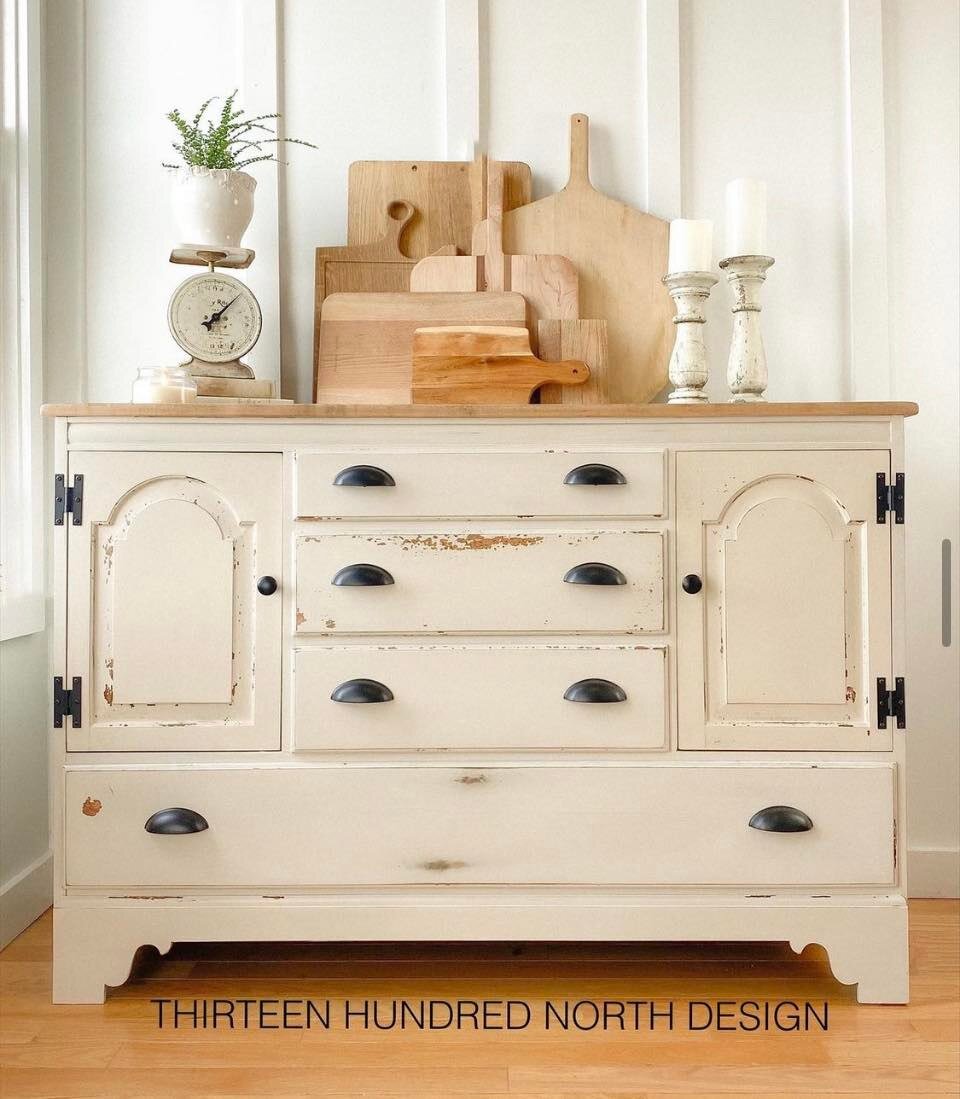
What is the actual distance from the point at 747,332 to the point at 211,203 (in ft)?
3.82

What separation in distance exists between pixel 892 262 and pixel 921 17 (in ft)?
1.91

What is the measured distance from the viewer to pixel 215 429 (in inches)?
69.5

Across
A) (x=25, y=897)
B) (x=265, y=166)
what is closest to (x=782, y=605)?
(x=265, y=166)

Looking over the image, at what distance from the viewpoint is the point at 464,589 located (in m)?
1.75

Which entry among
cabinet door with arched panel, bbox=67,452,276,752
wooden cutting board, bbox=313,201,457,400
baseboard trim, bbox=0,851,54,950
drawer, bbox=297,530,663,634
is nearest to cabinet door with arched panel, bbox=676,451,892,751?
drawer, bbox=297,530,663,634

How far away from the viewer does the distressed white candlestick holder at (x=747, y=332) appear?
2.05m

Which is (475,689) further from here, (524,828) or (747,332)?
(747,332)

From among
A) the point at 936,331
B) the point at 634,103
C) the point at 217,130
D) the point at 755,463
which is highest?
the point at 634,103

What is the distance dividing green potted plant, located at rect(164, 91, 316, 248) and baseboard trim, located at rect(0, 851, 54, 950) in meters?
1.44

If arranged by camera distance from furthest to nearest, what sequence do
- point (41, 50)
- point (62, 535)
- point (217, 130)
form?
point (41, 50) < point (217, 130) < point (62, 535)

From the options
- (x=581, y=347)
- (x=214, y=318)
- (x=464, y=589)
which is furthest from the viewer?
(x=581, y=347)

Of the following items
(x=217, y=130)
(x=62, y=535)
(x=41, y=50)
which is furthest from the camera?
(x=41, y=50)

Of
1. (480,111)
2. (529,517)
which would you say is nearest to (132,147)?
(480,111)

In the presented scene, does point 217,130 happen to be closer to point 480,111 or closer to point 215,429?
point 480,111
